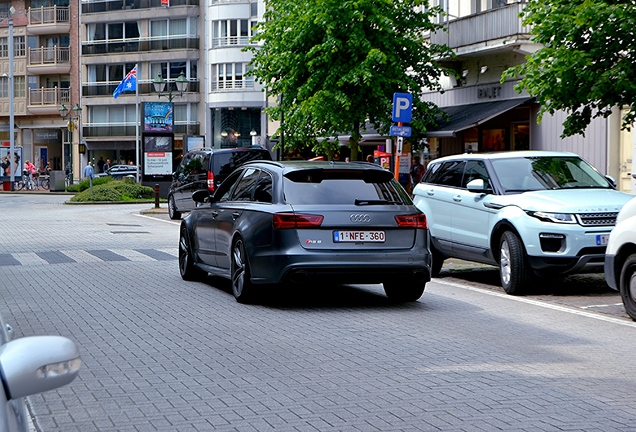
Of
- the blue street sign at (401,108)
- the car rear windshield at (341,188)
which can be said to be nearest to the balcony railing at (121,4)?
the blue street sign at (401,108)

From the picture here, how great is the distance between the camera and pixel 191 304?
11.9m

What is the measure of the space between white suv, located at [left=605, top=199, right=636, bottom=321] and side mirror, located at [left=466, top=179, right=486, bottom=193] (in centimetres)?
326

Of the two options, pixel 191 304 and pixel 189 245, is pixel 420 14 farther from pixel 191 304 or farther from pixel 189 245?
pixel 191 304

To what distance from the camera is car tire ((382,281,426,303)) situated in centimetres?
1202

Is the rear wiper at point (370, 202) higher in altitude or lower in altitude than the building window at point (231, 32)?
lower

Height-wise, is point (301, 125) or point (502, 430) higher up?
point (301, 125)

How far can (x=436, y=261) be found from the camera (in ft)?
52.2

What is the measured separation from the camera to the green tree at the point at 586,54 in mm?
16500

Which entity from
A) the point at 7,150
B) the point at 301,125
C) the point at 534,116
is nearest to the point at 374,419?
the point at 534,116

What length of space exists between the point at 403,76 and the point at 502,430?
27.8 m

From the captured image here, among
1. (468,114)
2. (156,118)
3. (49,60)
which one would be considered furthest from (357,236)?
(49,60)

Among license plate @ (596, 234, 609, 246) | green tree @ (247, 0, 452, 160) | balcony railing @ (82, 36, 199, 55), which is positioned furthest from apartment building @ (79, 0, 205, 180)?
license plate @ (596, 234, 609, 246)

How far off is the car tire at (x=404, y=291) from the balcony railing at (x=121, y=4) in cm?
6819

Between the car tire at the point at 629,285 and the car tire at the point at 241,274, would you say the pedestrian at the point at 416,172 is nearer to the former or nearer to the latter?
the car tire at the point at 241,274
